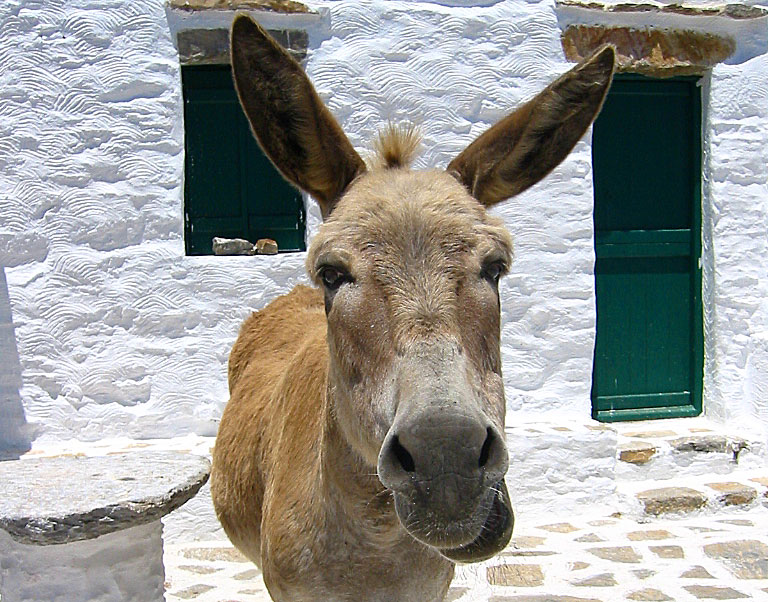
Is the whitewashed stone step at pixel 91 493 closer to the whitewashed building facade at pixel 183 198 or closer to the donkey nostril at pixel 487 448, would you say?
the donkey nostril at pixel 487 448

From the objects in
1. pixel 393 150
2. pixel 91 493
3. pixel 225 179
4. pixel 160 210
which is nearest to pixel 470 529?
pixel 393 150

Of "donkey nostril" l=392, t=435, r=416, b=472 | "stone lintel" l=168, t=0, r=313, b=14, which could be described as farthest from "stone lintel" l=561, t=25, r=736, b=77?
"donkey nostril" l=392, t=435, r=416, b=472

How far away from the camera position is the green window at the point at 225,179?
18.2 ft

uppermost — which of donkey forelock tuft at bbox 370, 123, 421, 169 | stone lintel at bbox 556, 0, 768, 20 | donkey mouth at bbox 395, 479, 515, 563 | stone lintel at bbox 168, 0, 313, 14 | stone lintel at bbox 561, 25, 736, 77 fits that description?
stone lintel at bbox 168, 0, 313, 14

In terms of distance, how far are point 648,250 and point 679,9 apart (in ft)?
5.74

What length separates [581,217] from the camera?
5762 millimetres

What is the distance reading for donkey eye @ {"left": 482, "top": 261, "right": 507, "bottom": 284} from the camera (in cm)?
206

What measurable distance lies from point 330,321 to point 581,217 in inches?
156

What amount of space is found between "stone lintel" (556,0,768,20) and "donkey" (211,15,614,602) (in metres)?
3.58

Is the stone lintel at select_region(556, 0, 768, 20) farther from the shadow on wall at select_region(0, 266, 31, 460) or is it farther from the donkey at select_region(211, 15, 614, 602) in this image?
the shadow on wall at select_region(0, 266, 31, 460)

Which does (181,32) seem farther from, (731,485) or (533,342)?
(731,485)

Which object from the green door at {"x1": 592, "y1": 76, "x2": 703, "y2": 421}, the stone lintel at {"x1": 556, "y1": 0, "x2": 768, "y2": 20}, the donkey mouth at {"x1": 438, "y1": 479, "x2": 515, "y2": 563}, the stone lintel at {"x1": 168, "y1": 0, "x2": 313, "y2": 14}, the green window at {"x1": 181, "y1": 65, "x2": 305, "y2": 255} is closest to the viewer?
the donkey mouth at {"x1": 438, "y1": 479, "x2": 515, "y2": 563}

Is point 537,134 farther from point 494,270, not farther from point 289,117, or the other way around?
point 289,117

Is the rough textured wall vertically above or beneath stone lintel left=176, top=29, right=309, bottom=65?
beneath
